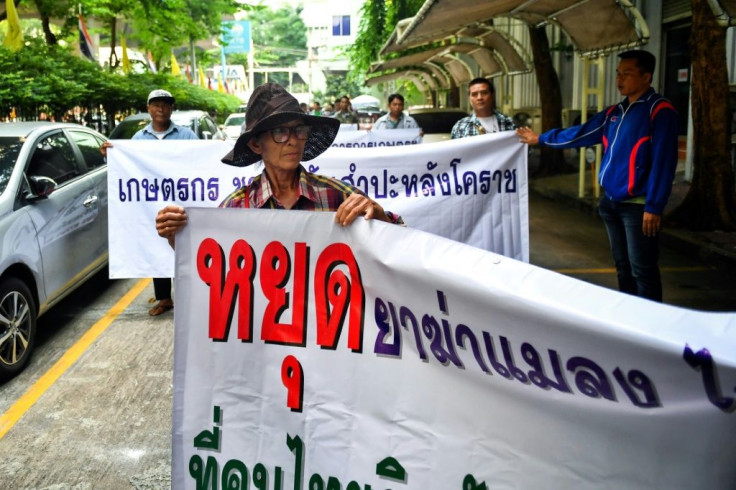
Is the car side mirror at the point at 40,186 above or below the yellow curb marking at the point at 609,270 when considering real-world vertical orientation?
above

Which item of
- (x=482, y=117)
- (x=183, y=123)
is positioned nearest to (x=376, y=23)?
(x=183, y=123)

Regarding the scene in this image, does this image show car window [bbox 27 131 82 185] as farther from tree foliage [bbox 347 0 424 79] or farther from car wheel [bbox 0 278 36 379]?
tree foliage [bbox 347 0 424 79]

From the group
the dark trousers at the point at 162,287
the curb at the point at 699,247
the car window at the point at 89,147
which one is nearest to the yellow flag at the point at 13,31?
the car window at the point at 89,147

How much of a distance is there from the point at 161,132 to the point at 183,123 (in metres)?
7.97

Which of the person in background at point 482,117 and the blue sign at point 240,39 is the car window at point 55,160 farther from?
the blue sign at point 240,39

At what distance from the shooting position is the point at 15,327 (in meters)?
5.64

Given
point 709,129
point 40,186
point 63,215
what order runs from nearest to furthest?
point 40,186 < point 63,215 < point 709,129

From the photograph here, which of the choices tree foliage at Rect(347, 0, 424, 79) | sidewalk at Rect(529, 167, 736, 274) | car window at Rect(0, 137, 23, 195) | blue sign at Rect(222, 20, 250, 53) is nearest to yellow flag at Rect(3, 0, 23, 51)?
car window at Rect(0, 137, 23, 195)

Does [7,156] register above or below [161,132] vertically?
below

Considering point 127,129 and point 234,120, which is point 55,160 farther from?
point 234,120

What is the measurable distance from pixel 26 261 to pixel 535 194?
11.8 metres

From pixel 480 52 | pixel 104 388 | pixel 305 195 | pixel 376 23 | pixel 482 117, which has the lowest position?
pixel 104 388

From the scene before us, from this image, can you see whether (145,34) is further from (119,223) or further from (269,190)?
(269,190)

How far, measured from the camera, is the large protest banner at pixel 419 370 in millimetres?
1871
